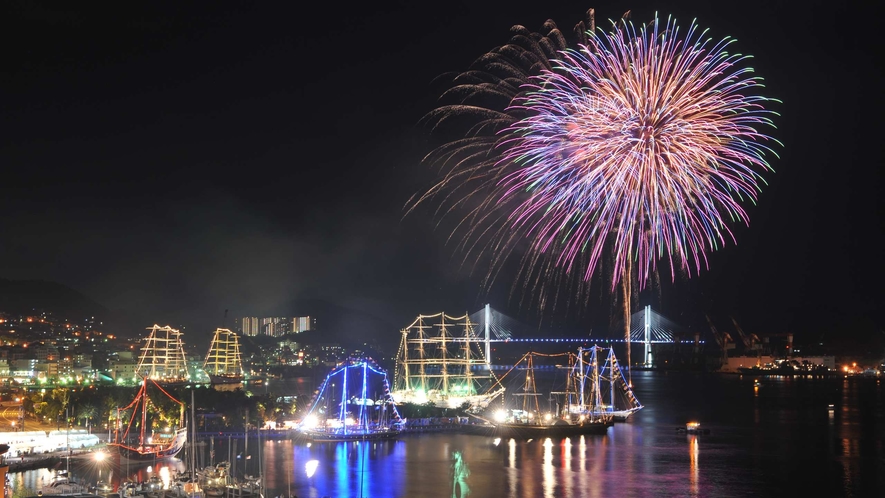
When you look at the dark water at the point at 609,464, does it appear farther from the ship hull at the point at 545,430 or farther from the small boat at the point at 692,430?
the ship hull at the point at 545,430

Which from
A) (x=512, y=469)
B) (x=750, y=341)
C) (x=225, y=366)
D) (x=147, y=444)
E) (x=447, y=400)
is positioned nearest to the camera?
(x=512, y=469)

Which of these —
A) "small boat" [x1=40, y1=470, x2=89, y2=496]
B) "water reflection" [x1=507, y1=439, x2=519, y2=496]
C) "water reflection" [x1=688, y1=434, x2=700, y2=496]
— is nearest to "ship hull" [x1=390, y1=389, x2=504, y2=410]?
"water reflection" [x1=507, y1=439, x2=519, y2=496]

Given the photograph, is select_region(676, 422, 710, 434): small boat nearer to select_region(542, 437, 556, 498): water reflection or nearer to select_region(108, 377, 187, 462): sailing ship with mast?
select_region(542, 437, 556, 498): water reflection

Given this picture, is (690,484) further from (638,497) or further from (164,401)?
(164,401)

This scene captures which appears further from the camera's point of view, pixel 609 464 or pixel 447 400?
pixel 447 400

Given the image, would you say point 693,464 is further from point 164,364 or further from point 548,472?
point 164,364

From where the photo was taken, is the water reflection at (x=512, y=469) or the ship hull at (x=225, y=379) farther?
the ship hull at (x=225, y=379)

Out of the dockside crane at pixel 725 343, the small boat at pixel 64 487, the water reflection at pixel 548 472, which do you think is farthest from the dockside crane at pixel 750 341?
the small boat at pixel 64 487

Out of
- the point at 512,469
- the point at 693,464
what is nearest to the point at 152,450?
the point at 512,469
